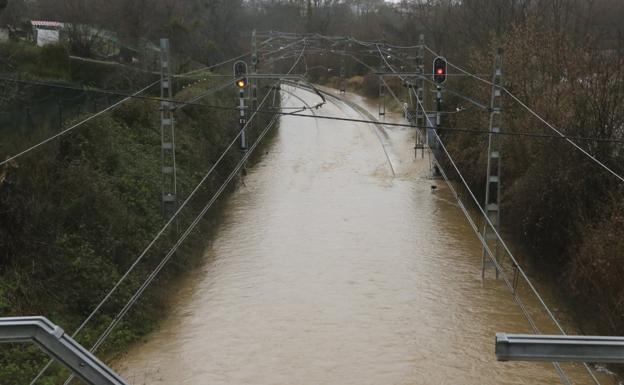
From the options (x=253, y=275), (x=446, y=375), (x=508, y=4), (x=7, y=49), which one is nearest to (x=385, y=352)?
(x=446, y=375)

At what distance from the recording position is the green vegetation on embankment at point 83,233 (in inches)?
530

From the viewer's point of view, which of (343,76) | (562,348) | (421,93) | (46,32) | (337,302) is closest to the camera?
(562,348)

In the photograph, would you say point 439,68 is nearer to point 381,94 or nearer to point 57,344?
point 57,344

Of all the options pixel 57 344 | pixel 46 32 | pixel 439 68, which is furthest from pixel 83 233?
pixel 46 32

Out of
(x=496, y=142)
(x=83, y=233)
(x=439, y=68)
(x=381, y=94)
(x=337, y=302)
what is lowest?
(x=337, y=302)

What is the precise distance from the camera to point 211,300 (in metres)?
17.8

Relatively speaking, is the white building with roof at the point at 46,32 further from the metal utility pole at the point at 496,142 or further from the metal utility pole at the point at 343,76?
the metal utility pole at the point at 343,76

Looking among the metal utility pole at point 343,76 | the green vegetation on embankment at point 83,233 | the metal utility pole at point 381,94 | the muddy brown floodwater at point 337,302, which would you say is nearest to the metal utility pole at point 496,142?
the muddy brown floodwater at point 337,302

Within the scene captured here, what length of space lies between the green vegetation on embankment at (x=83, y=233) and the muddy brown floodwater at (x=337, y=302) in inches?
27.9

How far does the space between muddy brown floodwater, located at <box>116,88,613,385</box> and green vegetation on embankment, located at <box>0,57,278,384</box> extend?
0.71 meters

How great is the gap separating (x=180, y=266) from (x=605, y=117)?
10.4m

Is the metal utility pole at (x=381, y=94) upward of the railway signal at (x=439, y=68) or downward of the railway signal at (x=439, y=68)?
downward

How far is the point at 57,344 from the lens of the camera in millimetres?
3961

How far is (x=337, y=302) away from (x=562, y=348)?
13.8 metres
